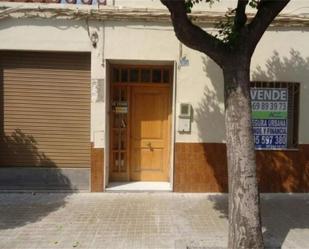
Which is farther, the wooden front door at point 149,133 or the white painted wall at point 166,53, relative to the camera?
the wooden front door at point 149,133

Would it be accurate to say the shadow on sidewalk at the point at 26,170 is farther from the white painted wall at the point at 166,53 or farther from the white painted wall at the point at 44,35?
the white painted wall at the point at 44,35

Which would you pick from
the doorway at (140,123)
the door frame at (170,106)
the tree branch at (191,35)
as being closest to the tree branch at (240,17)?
the tree branch at (191,35)

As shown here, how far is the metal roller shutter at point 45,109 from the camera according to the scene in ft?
27.9

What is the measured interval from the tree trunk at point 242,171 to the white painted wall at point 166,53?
3309 mm

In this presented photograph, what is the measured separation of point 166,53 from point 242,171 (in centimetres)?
403

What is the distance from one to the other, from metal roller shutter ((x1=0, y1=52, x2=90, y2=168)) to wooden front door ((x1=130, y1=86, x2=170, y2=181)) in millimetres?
1136

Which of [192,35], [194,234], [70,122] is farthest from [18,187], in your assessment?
[192,35]

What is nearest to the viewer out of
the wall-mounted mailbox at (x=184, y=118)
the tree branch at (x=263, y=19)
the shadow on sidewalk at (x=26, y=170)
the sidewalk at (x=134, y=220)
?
the tree branch at (x=263, y=19)

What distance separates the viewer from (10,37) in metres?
8.20

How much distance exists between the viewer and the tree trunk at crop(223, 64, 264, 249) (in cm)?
500

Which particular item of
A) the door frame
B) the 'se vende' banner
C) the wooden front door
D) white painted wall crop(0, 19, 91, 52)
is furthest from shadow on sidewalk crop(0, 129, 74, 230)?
the 'se vende' banner

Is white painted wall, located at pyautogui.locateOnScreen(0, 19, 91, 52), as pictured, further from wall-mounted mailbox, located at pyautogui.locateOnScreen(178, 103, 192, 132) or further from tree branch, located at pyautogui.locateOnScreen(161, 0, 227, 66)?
tree branch, located at pyautogui.locateOnScreen(161, 0, 227, 66)

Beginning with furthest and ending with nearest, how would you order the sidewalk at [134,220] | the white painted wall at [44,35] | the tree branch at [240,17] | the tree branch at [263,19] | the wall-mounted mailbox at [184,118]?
the wall-mounted mailbox at [184,118] → the white painted wall at [44,35] → the sidewalk at [134,220] → the tree branch at [240,17] → the tree branch at [263,19]

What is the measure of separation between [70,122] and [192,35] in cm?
432
